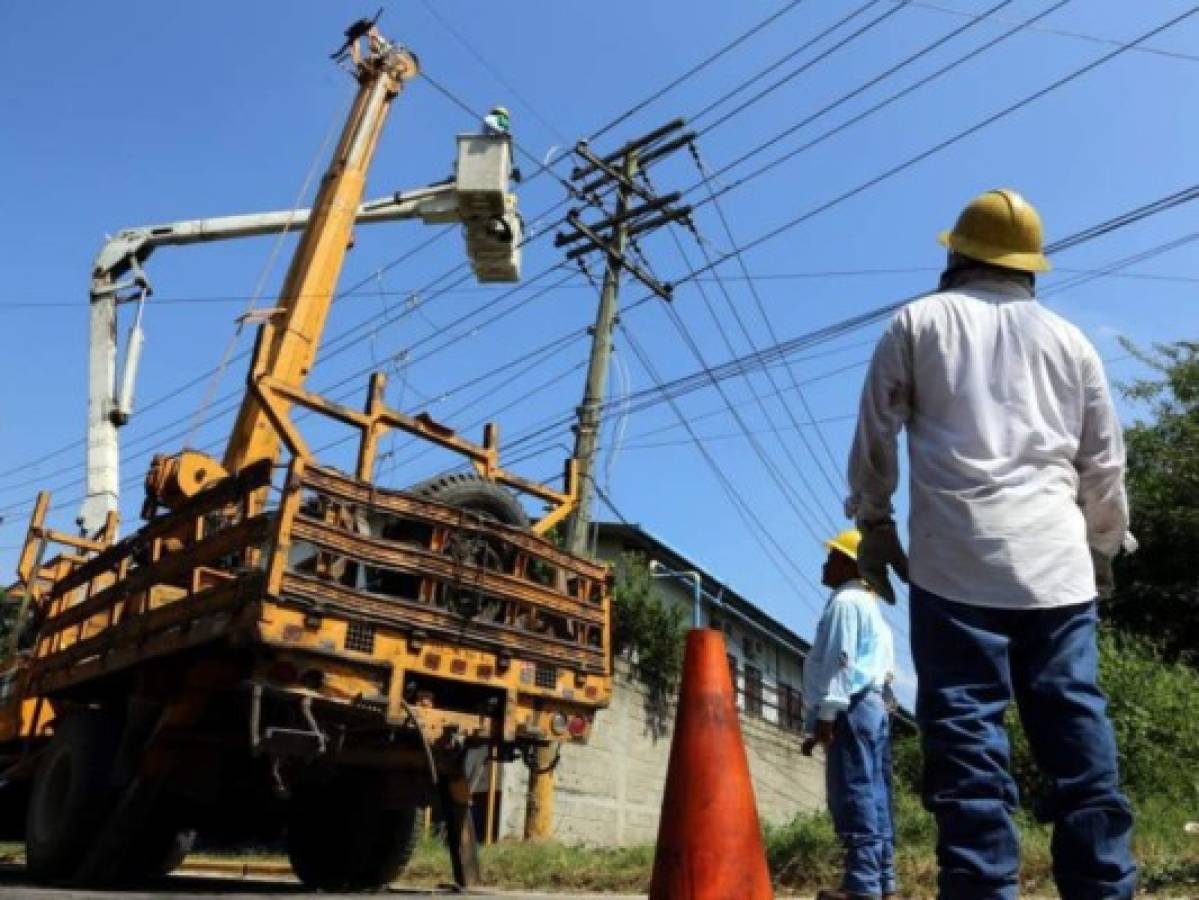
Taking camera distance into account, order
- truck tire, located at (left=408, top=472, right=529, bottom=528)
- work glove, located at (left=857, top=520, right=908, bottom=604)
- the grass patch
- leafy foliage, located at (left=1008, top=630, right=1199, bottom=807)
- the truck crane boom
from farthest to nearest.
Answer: the truck crane boom → leafy foliage, located at (left=1008, top=630, right=1199, bottom=807) → the grass patch → truck tire, located at (left=408, top=472, right=529, bottom=528) → work glove, located at (left=857, top=520, right=908, bottom=604)

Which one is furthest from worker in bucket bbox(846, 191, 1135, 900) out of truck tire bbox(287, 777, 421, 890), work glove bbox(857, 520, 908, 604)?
truck tire bbox(287, 777, 421, 890)

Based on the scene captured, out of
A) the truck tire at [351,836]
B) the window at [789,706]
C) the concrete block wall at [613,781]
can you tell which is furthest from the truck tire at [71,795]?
the window at [789,706]

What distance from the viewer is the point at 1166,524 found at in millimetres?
17875

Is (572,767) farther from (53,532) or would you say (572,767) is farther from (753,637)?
(753,637)

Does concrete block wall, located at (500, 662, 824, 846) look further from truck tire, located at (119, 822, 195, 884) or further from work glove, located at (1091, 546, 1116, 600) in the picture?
work glove, located at (1091, 546, 1116, 600)

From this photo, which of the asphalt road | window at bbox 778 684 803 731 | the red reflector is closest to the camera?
the asphalt road

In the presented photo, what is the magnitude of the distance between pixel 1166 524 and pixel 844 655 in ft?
51.8

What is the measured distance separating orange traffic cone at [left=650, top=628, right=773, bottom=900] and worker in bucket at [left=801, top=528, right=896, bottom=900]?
0.77 m

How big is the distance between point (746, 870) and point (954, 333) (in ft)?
5.87

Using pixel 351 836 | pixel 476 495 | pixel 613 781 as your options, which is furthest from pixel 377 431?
pixel 613 781

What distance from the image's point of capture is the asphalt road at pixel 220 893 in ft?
16.3

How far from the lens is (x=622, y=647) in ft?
52.3

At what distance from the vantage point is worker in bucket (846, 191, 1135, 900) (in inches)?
90.9

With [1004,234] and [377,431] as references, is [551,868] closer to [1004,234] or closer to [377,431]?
[377,431]
